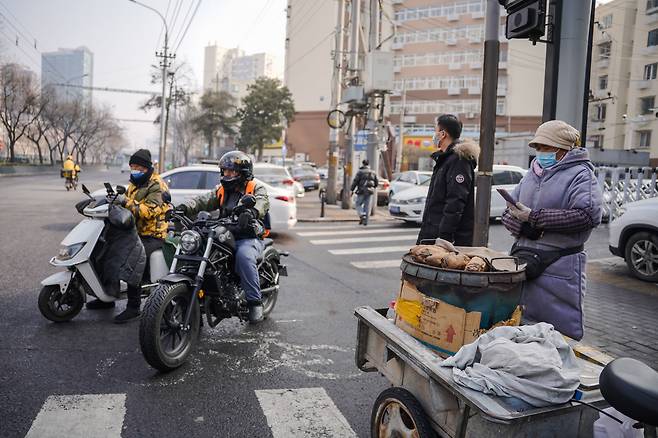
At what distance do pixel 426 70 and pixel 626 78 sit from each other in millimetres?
24283

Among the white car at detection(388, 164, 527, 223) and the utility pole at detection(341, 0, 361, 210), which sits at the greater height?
the utility pole at detection(341, 0, 361, 210)

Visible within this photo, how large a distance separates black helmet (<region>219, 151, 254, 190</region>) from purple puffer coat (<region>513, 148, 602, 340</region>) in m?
2.94

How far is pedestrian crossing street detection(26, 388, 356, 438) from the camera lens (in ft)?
11.0

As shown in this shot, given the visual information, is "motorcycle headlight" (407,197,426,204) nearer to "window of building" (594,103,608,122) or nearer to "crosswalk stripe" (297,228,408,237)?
"crosswalk stripe" (297,228,408,237)

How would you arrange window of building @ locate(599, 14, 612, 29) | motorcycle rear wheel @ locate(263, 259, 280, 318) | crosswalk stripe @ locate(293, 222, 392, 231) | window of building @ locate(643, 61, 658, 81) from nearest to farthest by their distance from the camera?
1. motorcycle rear wheel @ locate(263, 259, 280, 318)
2. crosswalk stripe @ locate(293, 222, 392, 231)
3. window of building @ locate(643, 61, 658, 81)
4. window of building @ locate(599, 14, 612, 29)

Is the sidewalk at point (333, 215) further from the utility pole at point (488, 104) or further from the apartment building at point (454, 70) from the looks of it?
the apartment building at point (454, 70)

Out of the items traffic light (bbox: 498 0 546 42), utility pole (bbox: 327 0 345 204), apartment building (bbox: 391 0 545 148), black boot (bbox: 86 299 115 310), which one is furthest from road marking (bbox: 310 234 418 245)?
apartment building (bbox: 391 0 545 148)

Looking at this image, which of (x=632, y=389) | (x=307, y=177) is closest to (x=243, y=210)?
(x=632, y=389)

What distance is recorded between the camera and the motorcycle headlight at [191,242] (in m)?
4.57

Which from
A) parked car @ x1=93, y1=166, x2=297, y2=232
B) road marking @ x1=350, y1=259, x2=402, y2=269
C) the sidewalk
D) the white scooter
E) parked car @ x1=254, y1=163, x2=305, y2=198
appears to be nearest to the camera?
the white scooter

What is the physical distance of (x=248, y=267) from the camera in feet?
16.5

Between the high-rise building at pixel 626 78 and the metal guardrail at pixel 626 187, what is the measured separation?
2042 cm

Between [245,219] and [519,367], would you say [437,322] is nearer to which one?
[519,367]

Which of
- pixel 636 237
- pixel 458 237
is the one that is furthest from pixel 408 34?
pixel 458 237
